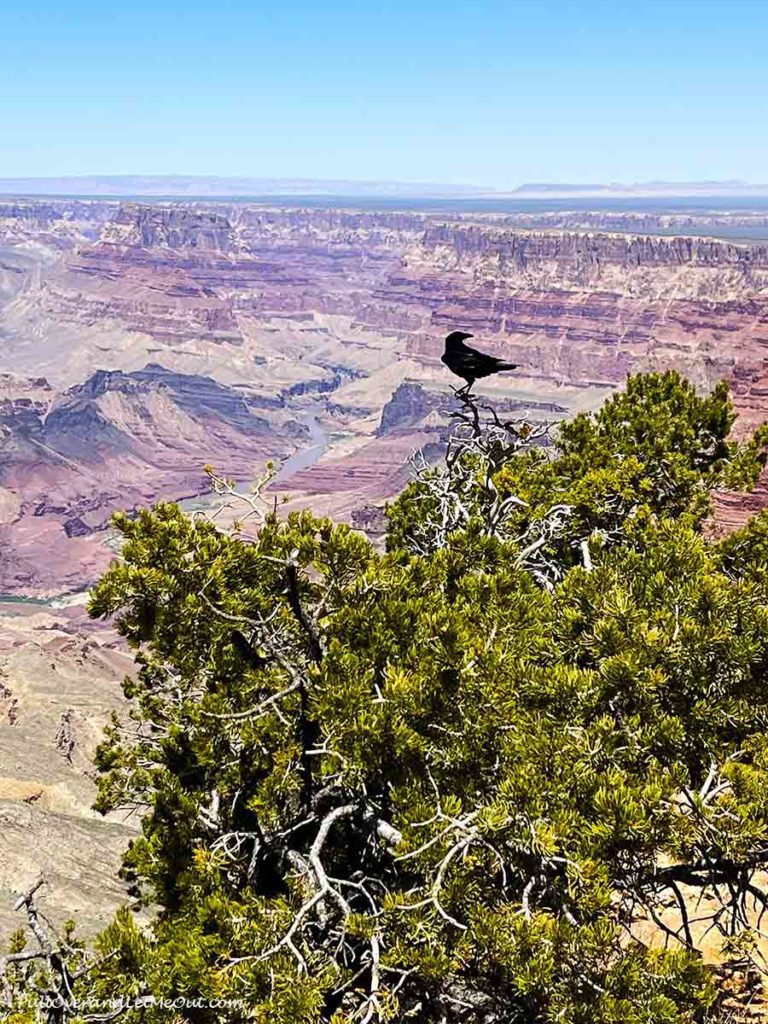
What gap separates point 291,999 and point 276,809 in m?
3.02

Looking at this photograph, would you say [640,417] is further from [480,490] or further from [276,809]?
[276,809]

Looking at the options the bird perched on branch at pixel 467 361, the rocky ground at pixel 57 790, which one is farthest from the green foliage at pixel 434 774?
the rocky ground at pixel 57 790

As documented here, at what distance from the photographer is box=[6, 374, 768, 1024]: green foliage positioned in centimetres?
736

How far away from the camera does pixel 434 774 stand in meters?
9.03

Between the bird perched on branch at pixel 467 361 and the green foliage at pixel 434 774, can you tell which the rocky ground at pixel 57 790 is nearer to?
the green foliage at pixel 434 774

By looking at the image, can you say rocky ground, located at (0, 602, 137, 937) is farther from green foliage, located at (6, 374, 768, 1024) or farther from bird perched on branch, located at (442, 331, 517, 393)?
bird perched on branch, located at (442, 331, 517, 393)

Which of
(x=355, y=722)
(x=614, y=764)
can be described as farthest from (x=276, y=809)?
(x=614, y=764)

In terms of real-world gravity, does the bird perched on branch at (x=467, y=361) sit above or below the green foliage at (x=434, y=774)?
above

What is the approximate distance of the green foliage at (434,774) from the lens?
24.1 ft

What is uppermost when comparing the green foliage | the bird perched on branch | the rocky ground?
the bird perched on branch

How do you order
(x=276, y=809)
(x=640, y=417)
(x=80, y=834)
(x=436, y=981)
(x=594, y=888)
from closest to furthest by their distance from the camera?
(x=594, y=888)
(x=436, y=981)
(x=276, y=809)
(x=640, y=417)
(x=80, y=834)

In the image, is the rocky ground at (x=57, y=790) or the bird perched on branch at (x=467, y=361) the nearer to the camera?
the bird perched on branch at (x=467, y=361)

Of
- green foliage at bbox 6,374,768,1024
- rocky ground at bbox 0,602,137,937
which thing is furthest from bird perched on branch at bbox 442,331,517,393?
rocky ground at bbox 0,602,137,937

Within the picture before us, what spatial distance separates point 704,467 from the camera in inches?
784
